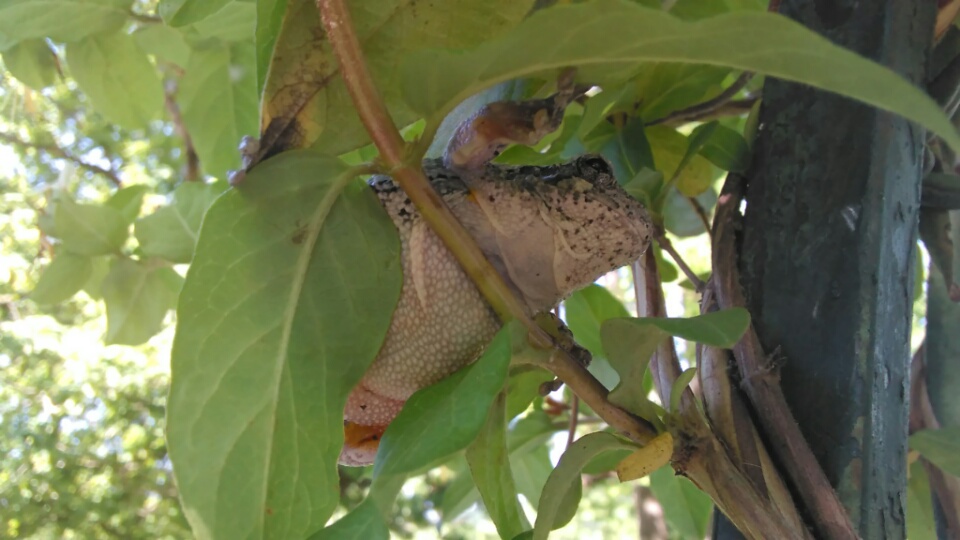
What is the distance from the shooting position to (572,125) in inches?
18.1

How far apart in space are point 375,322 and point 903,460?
0.22 meters

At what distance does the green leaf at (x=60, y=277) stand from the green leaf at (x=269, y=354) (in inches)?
17.1

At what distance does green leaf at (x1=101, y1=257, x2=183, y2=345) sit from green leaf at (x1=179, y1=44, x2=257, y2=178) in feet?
0.32

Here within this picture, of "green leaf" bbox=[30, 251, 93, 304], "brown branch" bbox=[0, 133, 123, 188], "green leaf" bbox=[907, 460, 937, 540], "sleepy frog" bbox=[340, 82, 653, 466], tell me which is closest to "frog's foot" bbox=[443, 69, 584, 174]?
"sleepy frog" bbox=[340, 82, 653, 466]

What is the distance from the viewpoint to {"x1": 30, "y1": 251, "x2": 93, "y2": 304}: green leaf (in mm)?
620

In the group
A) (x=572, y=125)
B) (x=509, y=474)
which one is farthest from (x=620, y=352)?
(x=572, y=125)

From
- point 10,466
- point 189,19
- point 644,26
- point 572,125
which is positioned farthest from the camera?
point 10,466

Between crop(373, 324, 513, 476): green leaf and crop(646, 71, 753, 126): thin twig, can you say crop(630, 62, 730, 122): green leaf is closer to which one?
crop(646, 71, 753, 126): thin twig

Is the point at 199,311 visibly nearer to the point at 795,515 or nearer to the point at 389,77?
the point at 389,77

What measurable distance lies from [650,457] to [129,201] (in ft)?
1.86

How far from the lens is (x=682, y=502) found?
0.53 meters

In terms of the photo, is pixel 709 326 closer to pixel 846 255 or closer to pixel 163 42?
pixel 846 255

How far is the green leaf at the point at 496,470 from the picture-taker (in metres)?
0.28

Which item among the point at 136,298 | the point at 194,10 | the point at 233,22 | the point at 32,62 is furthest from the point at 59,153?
the point at 194,10
